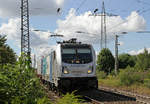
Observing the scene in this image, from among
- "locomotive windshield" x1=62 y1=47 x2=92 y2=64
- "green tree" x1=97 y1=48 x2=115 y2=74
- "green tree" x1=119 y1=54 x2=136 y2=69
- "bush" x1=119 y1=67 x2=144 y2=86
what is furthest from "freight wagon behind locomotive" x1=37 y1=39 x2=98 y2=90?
"green tree" x1=119 y1=54 x2=136 y2=69

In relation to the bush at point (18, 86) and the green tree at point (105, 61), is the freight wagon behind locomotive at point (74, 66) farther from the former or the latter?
the green tree at point (105, 61)

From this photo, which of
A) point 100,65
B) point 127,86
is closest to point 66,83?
point 127,86

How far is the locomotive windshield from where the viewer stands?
13.3 meters

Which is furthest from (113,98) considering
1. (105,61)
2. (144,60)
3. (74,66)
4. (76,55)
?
(144,60)

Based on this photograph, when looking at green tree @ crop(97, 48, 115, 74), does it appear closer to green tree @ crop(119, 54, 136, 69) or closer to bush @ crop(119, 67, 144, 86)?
bush @ crop(119, 67, 144, 86)

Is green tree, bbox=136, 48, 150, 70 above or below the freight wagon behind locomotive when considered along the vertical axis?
above

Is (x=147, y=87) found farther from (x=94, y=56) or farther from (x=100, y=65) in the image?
(x=100, y=65)

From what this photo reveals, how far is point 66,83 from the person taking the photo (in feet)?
42.3

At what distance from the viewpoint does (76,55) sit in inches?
534

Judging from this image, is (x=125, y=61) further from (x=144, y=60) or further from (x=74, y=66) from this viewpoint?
(x=74, y=66)

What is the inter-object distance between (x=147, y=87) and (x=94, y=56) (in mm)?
7390

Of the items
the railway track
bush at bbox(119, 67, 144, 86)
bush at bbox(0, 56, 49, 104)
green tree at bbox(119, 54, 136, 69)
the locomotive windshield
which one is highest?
green tree at bbox(119, 54, 136, 69)

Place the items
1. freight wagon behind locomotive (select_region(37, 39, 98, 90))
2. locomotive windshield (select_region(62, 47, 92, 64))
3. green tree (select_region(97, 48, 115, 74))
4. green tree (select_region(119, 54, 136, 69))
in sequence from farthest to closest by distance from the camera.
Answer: green tree (select_region(119, 54, 136, 69))
green tree (select_region(97, 48, 115, 74))
locomotive windshield (select_region(62, 47, 92, 64))
freight wagon behind locomotive (select_region(37, 39, 98, 90))

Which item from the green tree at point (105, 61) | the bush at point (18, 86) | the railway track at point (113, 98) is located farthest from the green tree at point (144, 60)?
the bush at point (18, 86)
